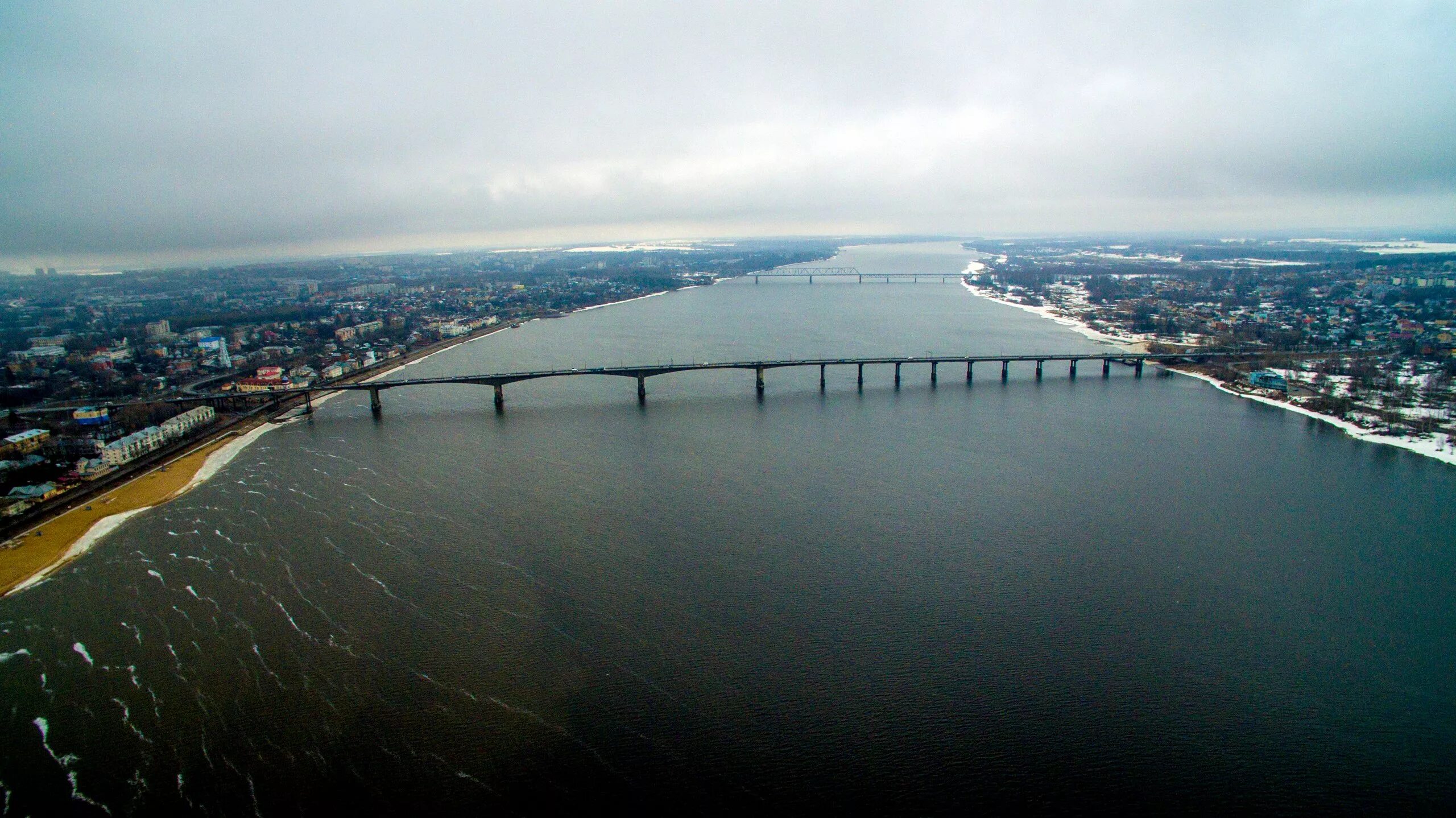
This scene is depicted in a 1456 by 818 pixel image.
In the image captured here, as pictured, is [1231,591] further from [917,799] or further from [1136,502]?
[917,799]

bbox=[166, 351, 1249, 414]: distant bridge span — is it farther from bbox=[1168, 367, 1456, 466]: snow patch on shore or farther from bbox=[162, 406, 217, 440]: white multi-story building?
bbox=[1168, 367, 1456, 466]: snow patch on shore

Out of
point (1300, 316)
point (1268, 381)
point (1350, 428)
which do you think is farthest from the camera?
point (1300, 316)

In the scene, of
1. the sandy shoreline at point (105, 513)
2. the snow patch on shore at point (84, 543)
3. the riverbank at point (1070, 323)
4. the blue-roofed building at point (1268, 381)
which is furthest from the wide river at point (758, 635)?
the riverbank at point (1070, 323)

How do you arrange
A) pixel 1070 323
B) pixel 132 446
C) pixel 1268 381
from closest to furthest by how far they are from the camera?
pixel 132 446 → pixel 1268 381 → pixel 1070 323

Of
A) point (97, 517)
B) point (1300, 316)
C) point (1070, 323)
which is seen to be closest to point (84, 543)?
point (97, 517)

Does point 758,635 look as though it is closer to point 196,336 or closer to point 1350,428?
point 1350,428

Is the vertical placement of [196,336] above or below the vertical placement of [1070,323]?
above

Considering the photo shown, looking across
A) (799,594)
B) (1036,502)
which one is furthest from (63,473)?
(1036,502)
